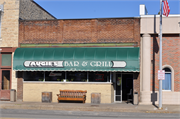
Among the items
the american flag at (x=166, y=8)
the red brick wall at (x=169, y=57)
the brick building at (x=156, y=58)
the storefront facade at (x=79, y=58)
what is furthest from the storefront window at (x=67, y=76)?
the american flag at (x=166, y=8)

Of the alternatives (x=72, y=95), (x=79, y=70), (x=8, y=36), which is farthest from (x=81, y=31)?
(x=8, y=36)

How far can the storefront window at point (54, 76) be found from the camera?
70.3 feet

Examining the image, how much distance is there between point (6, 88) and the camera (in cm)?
2238

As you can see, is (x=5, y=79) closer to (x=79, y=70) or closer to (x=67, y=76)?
(x=67, y=76)

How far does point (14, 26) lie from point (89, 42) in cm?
693

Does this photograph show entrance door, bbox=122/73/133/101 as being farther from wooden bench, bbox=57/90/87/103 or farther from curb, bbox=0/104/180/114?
curb, bbox=0/104/180/114

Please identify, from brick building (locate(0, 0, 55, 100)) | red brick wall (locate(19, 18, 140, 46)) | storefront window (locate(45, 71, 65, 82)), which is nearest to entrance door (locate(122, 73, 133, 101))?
red brick wall (locate(19, 18, 140, 46))

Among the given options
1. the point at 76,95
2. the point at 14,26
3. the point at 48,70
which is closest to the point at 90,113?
the point at 76,95

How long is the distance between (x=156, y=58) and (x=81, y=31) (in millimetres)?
6647

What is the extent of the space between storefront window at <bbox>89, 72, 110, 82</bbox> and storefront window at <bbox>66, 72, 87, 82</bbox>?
515mm

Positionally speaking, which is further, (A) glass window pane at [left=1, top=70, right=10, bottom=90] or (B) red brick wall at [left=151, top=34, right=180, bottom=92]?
(A) glass window pane at [left=1, top=70, right=10, bottom=90]

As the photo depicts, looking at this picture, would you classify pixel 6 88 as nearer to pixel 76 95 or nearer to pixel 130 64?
pixel 76 95

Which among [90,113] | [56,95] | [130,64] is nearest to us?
[90,113]

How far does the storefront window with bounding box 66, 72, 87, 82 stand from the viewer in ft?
69.3
